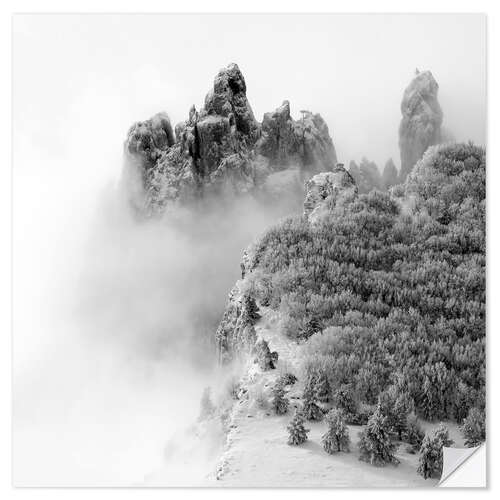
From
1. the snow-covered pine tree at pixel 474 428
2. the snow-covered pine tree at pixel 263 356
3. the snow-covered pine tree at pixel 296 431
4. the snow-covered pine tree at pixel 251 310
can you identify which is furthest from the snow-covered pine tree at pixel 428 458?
the snow-covered pine tree at pixel 251 310

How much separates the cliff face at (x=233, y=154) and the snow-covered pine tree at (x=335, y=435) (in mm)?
5644

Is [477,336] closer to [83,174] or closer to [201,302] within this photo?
[201,302]

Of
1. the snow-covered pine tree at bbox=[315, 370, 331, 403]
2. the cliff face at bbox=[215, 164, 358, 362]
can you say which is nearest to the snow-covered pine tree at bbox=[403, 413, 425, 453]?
the snow-covered pine tree at bbox=[315, 370, 331, 403]

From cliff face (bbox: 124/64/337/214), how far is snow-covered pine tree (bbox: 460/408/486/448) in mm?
5614

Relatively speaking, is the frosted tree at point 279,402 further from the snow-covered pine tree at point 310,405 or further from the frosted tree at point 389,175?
the frosted tree at point 389,175

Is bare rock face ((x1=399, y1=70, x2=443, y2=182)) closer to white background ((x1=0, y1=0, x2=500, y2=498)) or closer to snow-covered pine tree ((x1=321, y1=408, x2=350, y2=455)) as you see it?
white background ((x1=0, y1=0, x2=500, y2=498))

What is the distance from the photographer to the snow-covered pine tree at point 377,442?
5234mm

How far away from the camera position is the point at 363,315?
6.48 metres

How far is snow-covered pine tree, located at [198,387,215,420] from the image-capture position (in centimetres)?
652

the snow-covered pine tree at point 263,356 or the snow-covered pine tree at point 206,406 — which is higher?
the snow-covered pine tree at point 263,356

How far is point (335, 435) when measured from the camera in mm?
5309

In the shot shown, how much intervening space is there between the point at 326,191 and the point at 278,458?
17.2 feet

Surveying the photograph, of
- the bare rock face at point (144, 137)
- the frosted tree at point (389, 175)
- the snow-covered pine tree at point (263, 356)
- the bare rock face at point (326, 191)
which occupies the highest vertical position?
the bare rock face at point (144, 137)

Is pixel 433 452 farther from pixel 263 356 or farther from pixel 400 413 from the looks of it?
pixel 263 356
